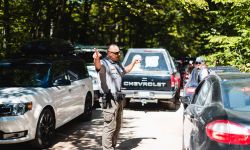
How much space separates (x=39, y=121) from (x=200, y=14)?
23252mm

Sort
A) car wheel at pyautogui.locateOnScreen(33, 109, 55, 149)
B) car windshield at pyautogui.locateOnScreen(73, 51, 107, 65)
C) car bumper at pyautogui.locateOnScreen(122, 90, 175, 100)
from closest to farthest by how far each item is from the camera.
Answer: car wheel at pyautogui.locateOnScreen(33, 109, 55, 149)
car bumper at pyautogui.locateOnScreen(122, 90, 175, 100)
car windshield at pyautogui.locateOnScreen(73, 51, 107, 65)

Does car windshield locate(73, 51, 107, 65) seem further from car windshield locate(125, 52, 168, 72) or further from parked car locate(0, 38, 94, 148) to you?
parked car locate(0, 38, 94, 148)

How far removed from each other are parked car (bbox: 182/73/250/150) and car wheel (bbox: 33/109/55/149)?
11.0 feet

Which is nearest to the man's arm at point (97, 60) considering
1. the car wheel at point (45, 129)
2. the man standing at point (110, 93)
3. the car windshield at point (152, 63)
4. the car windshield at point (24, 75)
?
the man standing at point (110, 93)

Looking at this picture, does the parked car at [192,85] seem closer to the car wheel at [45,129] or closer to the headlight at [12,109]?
the car wheel at [45,129]

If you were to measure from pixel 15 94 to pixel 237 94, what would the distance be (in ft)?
14.5

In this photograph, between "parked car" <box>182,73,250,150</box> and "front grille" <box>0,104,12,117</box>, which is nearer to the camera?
"parked car" <box>182,73,250,150</box>

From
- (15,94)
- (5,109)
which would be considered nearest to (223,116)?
(5,109)

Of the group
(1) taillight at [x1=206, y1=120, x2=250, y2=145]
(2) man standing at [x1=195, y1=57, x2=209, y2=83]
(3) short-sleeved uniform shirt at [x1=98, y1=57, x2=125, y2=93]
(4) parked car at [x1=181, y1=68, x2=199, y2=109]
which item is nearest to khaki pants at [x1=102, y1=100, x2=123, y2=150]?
(3) short-sleeved uniform shirt at [x1=98, y1=57, x2=125, y2=93]

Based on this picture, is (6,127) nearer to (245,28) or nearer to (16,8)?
(245,28)

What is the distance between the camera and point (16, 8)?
2219cm

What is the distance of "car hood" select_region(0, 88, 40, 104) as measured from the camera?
24.8 feet

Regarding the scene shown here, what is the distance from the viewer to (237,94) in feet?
16.1

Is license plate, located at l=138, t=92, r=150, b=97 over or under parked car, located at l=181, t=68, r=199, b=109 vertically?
under
